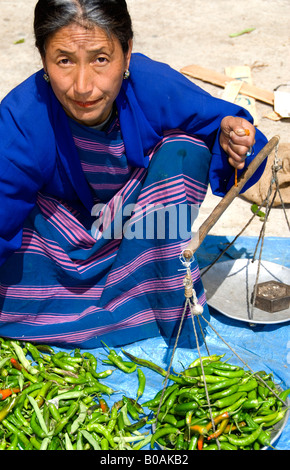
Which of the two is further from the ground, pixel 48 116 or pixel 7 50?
pixel 48 116

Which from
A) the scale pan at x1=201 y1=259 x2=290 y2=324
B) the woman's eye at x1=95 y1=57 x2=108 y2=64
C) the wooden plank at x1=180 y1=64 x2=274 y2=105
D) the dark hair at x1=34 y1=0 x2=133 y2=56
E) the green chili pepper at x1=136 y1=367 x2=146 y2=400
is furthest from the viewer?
the wooden plank at x1=180 y1=64 x2=274 y2=105

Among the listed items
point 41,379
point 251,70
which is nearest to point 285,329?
point 41,379

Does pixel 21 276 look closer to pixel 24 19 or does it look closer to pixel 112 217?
pixel 112 217

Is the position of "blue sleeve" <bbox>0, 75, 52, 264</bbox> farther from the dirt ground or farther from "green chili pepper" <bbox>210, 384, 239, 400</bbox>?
the dirt ground

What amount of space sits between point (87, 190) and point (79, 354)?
0.77 m

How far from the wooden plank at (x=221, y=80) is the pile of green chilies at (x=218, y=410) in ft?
10.6

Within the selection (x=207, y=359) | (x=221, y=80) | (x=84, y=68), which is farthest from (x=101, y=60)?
(x=221, y=80)

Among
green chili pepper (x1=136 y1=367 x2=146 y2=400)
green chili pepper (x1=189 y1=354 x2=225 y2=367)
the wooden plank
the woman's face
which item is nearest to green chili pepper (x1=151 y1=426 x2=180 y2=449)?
green chili pepper (x1=136 y1=367 x2=146 y2=400)

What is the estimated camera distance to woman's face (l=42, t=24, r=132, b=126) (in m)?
2.26

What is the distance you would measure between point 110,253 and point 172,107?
0.75 meters

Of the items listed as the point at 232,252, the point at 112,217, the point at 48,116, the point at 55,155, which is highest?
the point at 48,116

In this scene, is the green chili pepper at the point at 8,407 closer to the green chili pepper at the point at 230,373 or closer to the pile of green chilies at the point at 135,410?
the pile of green chilies at the point at 135,410

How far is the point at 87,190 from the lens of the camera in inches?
111

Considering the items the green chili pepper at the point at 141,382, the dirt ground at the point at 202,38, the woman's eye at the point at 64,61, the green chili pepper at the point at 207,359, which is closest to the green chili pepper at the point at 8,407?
the green chili pepper at the point at 141,382
